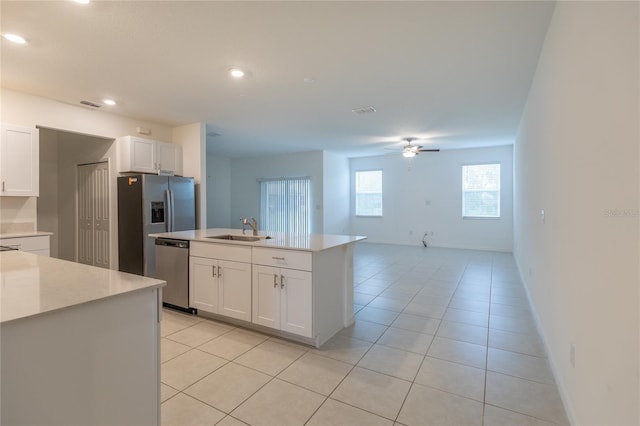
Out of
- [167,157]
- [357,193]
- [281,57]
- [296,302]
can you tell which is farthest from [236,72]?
[357,193]

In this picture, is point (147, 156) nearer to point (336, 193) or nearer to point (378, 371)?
point (378, 371)

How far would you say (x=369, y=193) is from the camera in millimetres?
9336

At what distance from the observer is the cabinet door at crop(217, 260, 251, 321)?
9.84ft

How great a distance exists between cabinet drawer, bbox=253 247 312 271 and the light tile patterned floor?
0.71m

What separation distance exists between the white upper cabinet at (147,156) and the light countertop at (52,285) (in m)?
3.14

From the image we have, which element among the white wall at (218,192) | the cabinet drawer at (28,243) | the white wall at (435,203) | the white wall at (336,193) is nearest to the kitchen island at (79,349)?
the cabinet drawer at (28,243)

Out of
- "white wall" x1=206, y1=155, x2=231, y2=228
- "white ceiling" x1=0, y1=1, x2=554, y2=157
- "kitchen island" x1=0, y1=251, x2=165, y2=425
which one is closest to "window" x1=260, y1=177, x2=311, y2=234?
"white wall" x1=206, y1=155, x2=231, y2=228

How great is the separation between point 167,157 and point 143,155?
16.5 inches

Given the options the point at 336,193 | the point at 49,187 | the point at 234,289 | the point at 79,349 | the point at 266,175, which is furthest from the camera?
the point at 266,175

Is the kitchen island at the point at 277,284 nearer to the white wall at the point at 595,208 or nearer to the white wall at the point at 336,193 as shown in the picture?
the white wall at the point at 595,208

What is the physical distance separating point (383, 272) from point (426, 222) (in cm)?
365

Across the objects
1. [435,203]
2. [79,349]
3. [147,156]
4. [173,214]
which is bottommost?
[79,349]

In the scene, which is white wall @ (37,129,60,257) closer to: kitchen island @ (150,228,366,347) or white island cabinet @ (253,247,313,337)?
kitchen island @ (150,228,366,347)

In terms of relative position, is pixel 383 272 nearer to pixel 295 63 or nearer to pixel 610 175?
pixel 295 63
